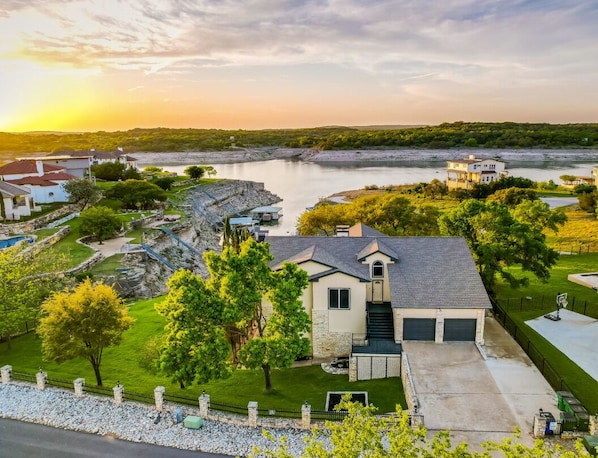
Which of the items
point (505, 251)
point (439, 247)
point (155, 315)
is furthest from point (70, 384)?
point (505, 251)

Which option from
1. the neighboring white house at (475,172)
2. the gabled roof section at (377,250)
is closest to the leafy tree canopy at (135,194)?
the gabled roof section at (377,250)

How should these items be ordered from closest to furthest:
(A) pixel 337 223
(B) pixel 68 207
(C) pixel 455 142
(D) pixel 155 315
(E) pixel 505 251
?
(E) pixel 505 251 < (D) pixel 155 315 < (A) pixel 337 223 < (B) pixel 68 207 < (C) pixel 455 142

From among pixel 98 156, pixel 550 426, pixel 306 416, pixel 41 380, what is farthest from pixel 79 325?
pixel 98 156

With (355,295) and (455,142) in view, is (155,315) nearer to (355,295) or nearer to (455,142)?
(355,295)

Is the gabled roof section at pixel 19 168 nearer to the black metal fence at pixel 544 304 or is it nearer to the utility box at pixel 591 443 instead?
the black metal fence at pixel 544 304

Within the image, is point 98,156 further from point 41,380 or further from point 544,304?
point 544,304
